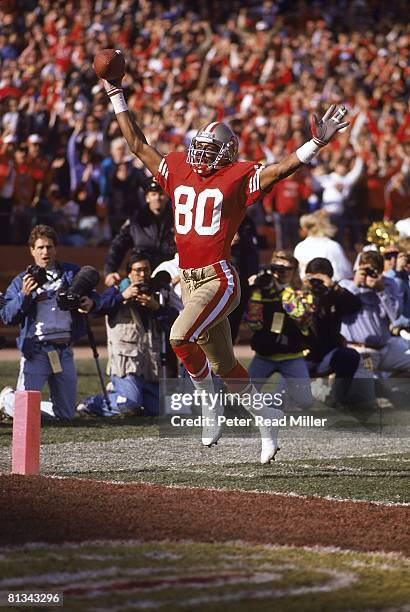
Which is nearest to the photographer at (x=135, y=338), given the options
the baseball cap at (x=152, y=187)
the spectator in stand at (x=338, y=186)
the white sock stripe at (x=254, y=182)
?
the baseball cap at (x=152, y=187)

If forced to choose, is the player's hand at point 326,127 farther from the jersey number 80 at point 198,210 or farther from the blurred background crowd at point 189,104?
the blurred background crowd at point 189,104

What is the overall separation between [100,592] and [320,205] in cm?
1266

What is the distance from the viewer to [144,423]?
9.74 metres

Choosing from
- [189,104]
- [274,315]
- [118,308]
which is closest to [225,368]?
[274,315]

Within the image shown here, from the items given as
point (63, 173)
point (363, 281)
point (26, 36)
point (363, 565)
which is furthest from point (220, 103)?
point (363, 565)

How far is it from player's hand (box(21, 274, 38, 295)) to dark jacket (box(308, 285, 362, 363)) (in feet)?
8.21

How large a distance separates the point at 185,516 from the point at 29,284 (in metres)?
4.09

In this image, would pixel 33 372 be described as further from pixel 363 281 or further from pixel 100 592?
pixel 100 592

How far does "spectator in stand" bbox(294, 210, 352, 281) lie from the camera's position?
38.4 ft

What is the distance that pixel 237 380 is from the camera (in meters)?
7.74

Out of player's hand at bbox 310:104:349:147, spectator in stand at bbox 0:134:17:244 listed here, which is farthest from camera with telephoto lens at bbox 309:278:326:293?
spectator in stand at bbox 0:134:17:244

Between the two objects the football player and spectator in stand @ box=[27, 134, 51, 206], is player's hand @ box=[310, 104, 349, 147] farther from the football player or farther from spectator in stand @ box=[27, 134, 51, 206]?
spectator in stand @ box=[27, 134, 51, 206]

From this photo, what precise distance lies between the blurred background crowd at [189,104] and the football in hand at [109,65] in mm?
6619

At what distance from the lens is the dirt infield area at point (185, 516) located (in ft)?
17.4
